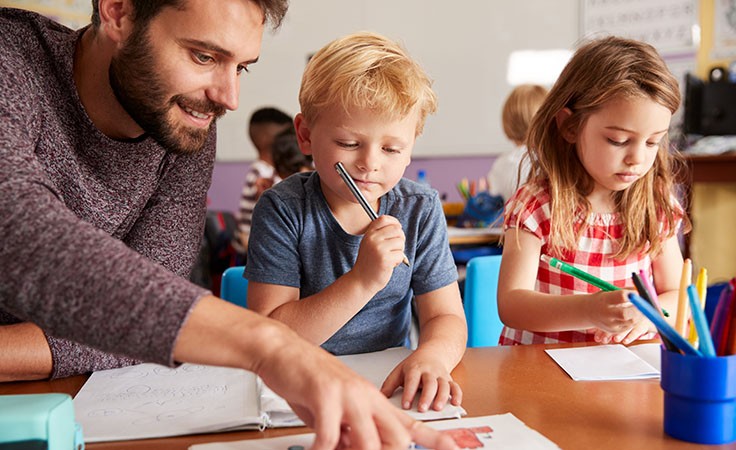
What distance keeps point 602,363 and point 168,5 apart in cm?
77

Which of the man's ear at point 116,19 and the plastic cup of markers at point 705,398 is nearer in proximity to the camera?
the plastic cup of markers at point 705,398

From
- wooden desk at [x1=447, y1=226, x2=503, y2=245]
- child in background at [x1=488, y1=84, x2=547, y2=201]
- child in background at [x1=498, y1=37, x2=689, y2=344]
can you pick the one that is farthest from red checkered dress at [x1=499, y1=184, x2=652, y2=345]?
child in background at [x1=488, y1=84, x2=547, y2=201]

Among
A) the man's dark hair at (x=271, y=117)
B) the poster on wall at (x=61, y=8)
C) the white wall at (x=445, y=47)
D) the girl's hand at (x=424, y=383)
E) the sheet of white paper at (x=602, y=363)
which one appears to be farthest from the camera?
the white wall at (x=445, y=47)

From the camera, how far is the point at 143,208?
1213 millimetres

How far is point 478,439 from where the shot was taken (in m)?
0.71

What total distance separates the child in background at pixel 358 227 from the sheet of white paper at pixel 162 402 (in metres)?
0.18

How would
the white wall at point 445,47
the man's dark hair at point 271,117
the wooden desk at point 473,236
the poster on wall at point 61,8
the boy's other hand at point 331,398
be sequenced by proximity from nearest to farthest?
the boy's other hand at point 331,398
the wooden desk at point 473,236
the man's dark hair at point 271,117
the poster on wall at point 61,8
the white wall at point 445,47

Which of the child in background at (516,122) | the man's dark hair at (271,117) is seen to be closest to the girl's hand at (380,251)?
the child in background at (516,122)

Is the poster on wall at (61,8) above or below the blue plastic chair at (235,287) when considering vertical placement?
above

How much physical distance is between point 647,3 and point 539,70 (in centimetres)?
73

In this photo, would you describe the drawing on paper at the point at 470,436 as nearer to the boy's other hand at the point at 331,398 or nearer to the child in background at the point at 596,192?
the boy's other hand at the point at 331,398

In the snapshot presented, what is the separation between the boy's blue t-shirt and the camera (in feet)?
3.78

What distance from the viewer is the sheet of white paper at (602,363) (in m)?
0.91

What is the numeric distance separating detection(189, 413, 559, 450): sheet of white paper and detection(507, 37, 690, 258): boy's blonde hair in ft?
2.09
